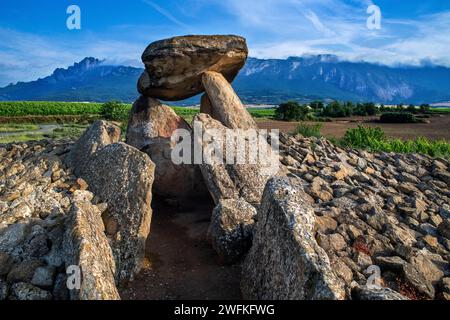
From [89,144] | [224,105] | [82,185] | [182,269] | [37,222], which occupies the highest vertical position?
[224,105]

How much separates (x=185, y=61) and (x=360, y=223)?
806 centimetres

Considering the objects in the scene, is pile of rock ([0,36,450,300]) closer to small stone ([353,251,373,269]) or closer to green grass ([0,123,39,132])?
small stone ([353,251,373,269])

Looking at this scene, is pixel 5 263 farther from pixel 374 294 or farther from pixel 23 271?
pixel 374 294

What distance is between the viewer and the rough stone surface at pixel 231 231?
9398 mm

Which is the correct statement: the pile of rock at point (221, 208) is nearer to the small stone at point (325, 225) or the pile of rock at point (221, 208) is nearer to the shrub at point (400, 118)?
the small stone at point (325, 225)

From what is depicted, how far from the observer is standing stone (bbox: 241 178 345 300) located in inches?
231

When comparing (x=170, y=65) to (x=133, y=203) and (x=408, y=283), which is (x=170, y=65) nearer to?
(x=133, y=203)

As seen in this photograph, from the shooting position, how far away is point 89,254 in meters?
6.63

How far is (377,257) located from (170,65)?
368 inches

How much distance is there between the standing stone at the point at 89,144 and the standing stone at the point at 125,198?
3.55 ft

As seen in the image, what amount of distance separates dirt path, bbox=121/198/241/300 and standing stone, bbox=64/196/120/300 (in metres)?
0.99

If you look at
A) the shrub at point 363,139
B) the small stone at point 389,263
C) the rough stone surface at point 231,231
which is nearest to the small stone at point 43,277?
the rough stone surface at point 231,231

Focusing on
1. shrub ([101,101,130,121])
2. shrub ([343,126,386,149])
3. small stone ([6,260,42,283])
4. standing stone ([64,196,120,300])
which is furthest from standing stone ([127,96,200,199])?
shrub ([101,101,130,121])

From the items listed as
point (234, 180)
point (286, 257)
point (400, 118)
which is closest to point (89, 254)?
point (286, 257)
